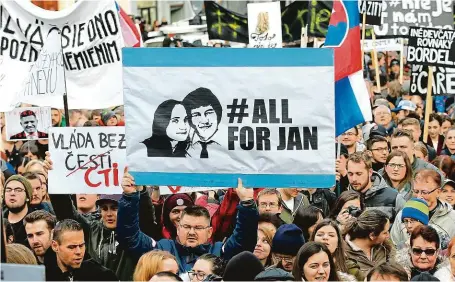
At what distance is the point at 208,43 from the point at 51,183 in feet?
56.9

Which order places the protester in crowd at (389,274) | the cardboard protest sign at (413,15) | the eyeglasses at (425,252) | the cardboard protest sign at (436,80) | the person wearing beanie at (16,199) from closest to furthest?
the protester in crowd at (389,274), the eyeglasses at (425,252), the person wearing beanie at (16,199), the cardboard protest sign at (436,80), the cardboard protest sign at (413,15)

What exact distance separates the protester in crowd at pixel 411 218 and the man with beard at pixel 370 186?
74 centimetres

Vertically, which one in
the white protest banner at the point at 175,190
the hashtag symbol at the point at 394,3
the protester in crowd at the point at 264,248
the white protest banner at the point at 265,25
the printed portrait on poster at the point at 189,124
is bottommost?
the protester in crowd at the point at 264,248

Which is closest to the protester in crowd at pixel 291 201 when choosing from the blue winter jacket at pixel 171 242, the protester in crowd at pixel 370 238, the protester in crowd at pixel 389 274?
the protester in crowd at pixel 370 238

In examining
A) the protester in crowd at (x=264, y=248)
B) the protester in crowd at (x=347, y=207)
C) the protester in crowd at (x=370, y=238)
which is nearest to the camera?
the protester in crowd at (x=370, y=238)

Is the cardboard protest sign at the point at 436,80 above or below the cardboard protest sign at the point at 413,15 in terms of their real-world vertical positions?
below

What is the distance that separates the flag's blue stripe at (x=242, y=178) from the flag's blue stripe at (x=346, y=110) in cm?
172

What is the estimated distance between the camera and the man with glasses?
854 cm

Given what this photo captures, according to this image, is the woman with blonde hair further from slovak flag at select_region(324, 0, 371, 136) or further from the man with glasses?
slovak flag at select_region(324, 0, 371, 136)

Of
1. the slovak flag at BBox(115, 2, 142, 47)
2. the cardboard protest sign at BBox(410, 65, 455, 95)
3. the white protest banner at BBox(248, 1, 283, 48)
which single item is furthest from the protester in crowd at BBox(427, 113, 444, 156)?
the slovak flag at BBox(115, 2, 142, 47)

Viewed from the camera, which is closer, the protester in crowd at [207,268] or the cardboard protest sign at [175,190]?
the protester in crowd at [207,268]

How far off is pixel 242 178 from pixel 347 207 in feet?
5.54

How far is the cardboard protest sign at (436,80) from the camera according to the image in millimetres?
14383

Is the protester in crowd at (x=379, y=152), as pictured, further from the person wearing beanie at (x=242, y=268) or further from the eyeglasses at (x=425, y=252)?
the person wearing beanie at (x=242, y=268)
